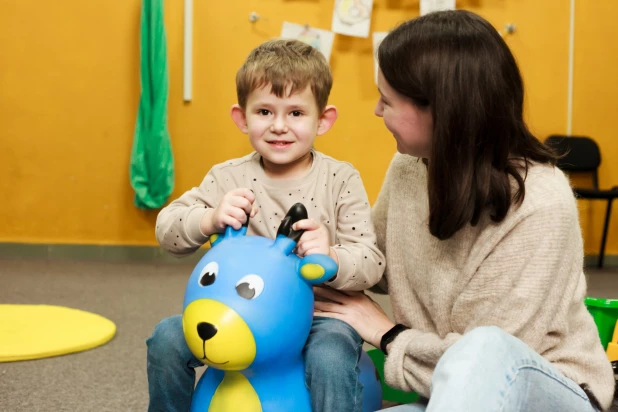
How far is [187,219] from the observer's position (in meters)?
1.23

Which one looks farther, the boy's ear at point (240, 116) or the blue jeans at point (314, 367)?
the boy's ear at point (240, 116)

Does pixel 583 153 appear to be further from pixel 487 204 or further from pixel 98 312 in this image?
pixel 487 204

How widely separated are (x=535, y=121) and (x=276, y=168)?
280cm

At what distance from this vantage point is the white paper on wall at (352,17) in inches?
143

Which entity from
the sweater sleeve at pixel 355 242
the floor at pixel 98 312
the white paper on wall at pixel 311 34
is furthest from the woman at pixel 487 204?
the white paper on wall at pixel 311 34

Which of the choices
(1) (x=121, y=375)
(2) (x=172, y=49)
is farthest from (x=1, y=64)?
(1) (x=121, y=375)

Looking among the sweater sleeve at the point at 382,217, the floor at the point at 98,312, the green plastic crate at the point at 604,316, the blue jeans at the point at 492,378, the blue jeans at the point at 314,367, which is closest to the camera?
the blue jeans at the point at 492,378

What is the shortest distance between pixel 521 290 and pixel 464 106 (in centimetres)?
27

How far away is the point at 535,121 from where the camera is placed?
3857 millimetres

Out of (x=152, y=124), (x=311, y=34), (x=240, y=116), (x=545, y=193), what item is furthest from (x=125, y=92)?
(x=545, y=193)

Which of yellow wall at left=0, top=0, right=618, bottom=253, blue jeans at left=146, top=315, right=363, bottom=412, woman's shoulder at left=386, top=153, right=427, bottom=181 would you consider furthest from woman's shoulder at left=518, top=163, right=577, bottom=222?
yellow wall at left=0, top=0, right=618, bottom=253

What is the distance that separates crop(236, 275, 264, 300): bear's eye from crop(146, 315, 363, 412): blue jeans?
163 millimetres

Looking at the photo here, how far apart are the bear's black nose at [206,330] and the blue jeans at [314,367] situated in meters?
0.19

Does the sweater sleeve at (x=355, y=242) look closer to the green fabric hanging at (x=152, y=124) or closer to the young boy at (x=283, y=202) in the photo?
the young boy at (x=283, y=202)
